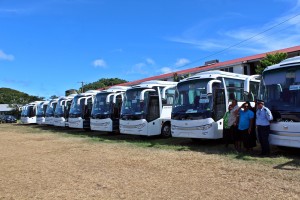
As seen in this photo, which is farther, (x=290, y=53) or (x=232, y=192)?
(x=290, y=53)

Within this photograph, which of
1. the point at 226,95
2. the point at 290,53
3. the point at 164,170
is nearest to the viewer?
the point at 164,170

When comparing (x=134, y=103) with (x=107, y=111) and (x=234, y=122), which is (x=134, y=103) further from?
(x=234, y=122)

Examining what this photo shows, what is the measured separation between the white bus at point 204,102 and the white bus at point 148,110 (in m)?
2.50

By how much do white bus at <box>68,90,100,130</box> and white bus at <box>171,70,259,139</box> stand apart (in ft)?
33.0

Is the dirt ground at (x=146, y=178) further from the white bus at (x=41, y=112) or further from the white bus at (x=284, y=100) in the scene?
the white bus at (x=41, y=112)

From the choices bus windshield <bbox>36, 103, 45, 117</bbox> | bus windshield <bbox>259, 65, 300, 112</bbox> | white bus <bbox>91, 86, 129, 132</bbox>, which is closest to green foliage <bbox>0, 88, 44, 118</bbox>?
bus windshield <bbox>36, 103, 45, 117</bbox>

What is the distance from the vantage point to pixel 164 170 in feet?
A: 28.7

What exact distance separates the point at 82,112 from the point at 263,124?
1475 centimetres

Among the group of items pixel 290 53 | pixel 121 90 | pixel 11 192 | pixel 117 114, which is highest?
pixel 290 53

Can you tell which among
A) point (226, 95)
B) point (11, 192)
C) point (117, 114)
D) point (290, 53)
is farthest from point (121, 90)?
point (290, 53)

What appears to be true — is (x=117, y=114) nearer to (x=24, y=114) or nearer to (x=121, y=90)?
(x=121, y=90)

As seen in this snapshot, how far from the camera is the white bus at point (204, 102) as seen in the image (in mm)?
12641

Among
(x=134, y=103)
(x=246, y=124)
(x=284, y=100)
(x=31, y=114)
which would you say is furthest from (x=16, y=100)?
(x=284, y=100)

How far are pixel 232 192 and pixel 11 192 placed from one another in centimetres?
426
